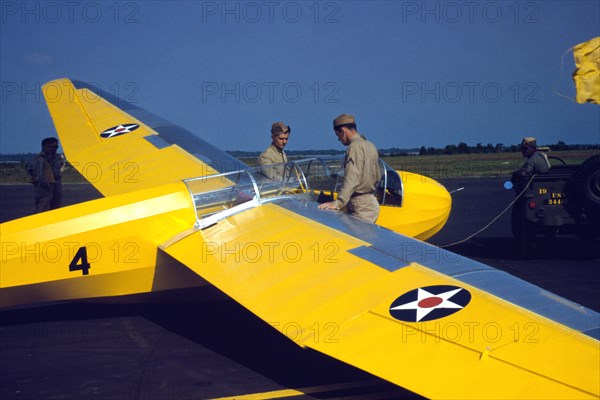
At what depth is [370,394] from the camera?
5.83 meters

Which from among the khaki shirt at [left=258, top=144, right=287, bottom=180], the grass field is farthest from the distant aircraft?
the grass field

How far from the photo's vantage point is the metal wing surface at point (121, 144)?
1151cm

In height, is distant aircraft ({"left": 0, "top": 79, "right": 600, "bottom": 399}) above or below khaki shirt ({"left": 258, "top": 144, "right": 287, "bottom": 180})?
below

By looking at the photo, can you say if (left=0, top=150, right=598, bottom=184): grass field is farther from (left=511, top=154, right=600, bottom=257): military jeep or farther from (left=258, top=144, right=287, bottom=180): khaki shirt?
(left=258, top=144, right=287, bottom=180): khaki shirt

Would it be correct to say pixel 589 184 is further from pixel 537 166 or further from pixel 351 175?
pixel 351 175

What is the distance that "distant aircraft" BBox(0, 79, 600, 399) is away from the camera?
4.75m

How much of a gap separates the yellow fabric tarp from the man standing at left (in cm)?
944

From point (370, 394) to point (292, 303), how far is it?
1061mm

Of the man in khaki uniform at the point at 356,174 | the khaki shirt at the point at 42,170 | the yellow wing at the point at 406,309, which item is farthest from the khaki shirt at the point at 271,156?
the khaki shirt at the point at 42,170

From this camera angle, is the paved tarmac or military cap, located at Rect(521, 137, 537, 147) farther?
military cap, located at Rect(521, 137, 537, 147)

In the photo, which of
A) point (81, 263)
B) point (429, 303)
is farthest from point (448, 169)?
point (429, 303)

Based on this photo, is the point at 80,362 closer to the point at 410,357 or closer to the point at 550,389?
the point at 410,357

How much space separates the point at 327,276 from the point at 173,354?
6.21ft

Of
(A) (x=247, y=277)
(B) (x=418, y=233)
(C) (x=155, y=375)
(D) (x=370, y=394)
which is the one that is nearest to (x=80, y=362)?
(C) (x=155, y=375)
